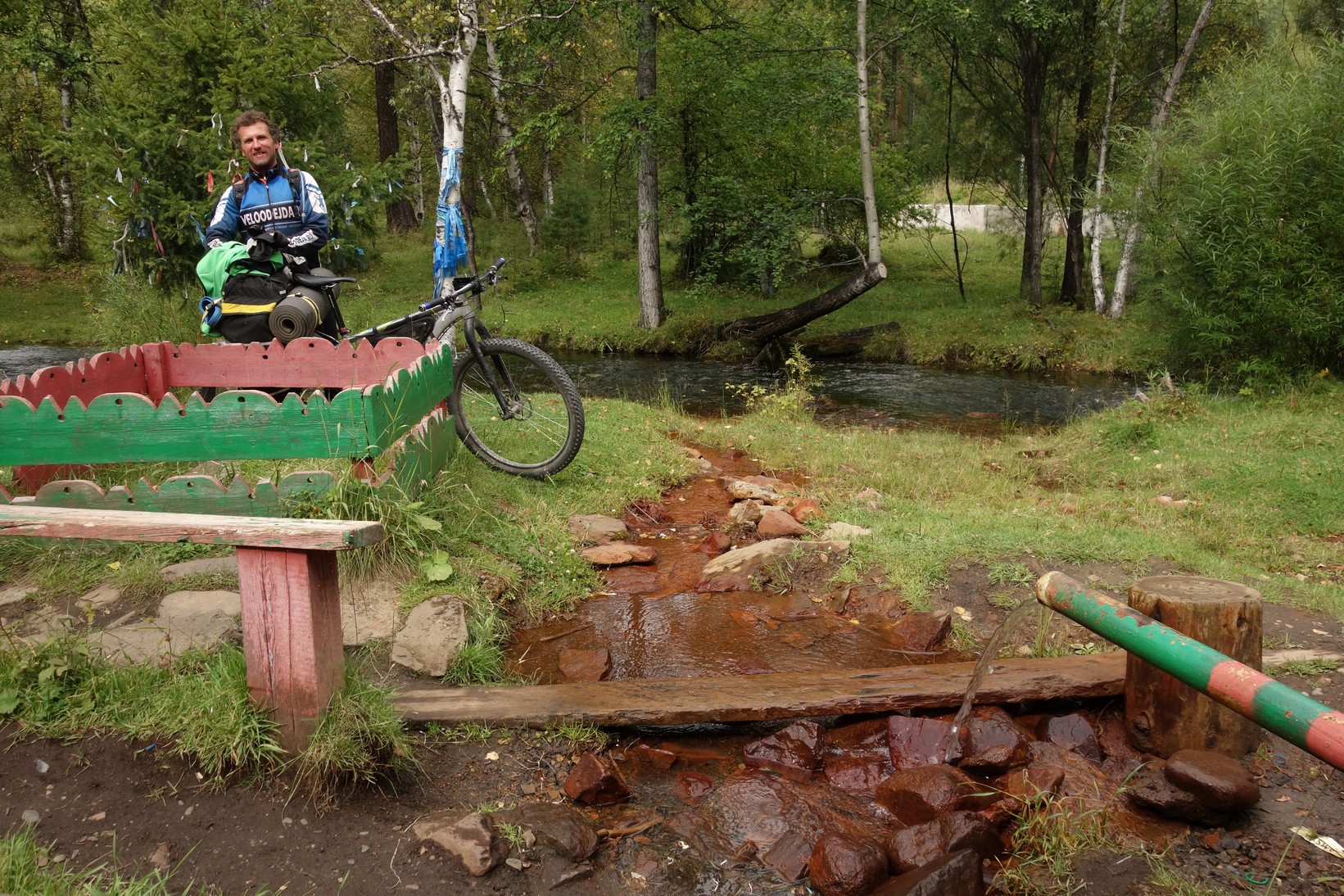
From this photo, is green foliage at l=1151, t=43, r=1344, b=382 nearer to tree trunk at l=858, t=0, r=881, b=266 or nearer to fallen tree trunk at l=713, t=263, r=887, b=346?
tree trunk at l=858, t=0, r=881, b=266

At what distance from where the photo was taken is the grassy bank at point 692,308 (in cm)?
1652

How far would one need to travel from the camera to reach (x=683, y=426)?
9.84 m

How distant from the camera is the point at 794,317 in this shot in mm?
17109

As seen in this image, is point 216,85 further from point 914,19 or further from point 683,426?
point 914,19

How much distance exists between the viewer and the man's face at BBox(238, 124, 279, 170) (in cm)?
554

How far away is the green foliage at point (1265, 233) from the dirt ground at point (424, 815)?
8230 mm

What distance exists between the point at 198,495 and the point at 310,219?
231 cm

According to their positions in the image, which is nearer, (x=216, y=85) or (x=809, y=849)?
(x=809, y=849)

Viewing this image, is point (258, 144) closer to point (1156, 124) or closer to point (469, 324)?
point (469, 324)

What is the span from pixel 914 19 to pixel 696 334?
21.9 ft

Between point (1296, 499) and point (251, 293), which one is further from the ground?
point (251, 293)

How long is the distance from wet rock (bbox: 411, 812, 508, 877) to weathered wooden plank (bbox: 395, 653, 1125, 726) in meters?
0.61

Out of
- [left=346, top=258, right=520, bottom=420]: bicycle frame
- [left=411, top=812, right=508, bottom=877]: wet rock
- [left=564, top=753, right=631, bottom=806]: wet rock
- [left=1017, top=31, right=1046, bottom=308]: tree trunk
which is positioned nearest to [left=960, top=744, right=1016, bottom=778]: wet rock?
[left=564, top=753, right=631, bottom=806]: wet rock

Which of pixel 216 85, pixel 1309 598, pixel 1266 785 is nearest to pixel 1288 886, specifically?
pixel 1266 785
